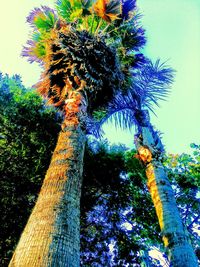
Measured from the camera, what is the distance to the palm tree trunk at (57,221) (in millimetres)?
2333

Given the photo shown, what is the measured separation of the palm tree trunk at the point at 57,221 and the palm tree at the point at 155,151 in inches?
83.5

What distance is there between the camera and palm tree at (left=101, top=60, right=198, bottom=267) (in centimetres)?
440

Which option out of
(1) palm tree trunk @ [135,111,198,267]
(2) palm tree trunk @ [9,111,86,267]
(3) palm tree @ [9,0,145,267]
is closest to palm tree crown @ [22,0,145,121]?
(3) palm tree @ [9,0,145,267]

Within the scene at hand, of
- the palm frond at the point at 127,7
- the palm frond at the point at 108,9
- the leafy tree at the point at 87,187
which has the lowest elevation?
the leafy tree at the point at 87,187

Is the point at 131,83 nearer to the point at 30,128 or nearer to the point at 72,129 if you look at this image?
the point at 30,128

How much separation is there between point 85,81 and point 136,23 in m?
5.21

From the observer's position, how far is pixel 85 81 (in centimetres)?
596

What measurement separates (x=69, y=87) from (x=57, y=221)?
11.8ft

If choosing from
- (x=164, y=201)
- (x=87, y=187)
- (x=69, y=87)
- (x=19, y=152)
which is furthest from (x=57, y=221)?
(x=87, y=187)

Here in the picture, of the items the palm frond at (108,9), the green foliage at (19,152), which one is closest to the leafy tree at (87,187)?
the green foliage at (19,152)

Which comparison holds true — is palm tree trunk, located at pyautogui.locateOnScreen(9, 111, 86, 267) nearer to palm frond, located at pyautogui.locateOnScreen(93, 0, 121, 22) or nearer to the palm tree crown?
the palm tree crown

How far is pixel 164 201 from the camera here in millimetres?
5043

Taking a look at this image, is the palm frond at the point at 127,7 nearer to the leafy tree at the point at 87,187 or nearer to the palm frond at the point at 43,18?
the palm frond at the point at 43,18

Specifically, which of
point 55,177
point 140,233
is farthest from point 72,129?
point 140,233
